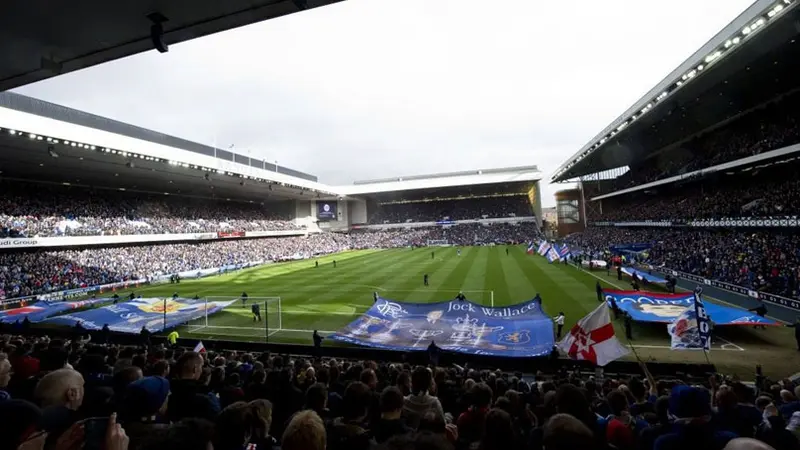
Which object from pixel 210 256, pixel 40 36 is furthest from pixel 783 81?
pixel 210 256

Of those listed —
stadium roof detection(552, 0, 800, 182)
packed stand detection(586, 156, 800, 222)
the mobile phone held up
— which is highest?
stadium roof detection(552, 0, 800, 182)

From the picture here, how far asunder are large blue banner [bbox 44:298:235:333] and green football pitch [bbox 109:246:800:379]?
63 centimetres

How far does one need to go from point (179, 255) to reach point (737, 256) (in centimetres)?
5171

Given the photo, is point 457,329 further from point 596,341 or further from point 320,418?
point 320,418

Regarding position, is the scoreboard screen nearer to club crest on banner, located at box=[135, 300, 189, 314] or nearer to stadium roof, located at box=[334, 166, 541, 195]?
stadium roof, located at box=[334, 166, 541, 195]

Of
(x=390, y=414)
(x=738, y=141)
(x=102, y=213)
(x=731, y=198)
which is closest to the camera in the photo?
(x=390, y=414)

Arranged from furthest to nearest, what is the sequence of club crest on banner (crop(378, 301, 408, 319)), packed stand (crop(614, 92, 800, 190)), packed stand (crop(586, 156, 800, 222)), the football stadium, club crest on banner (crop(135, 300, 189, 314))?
packed stand (crop(614, 92, 800, 190)) → packed stand (crop(586, 156, 800, 222)) → club crest on banner (crop(135, 300, 189, 314)) → club crest on banner (crop(378, 301, 408, 319)) → the football stadium

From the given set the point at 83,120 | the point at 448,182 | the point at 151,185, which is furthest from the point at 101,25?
the point at 448,182

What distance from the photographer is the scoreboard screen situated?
250ft

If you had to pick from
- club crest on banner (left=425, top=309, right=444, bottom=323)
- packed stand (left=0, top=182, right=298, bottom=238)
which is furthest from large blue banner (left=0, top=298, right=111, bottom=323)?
club crest on banner (left=425, top=309, right=444, bottom=323)

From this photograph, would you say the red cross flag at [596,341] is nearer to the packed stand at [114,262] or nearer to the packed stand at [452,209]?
the packed stand at [114,262]

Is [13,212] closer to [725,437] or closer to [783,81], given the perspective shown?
[725,437]

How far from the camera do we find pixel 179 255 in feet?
147

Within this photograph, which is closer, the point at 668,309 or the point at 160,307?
the point at 668,309
